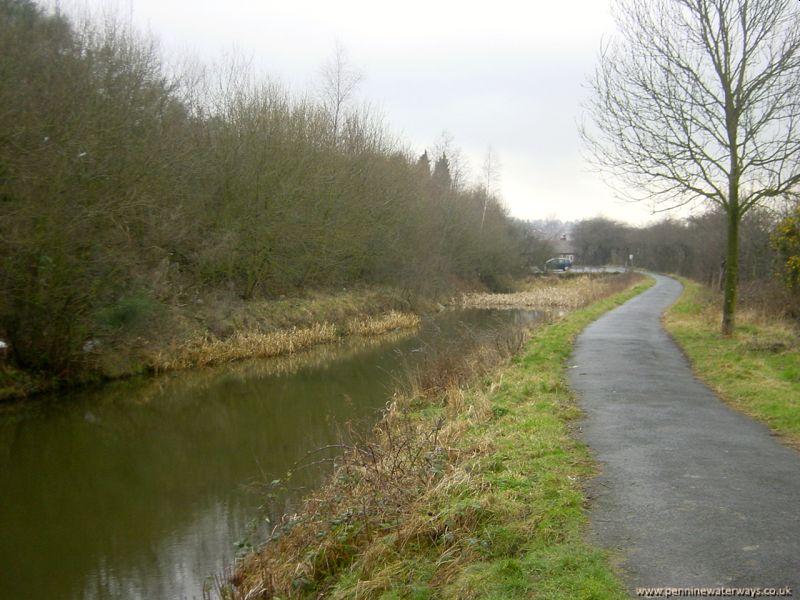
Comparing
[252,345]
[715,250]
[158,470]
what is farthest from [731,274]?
[715,250]

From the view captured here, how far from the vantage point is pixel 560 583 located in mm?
4449

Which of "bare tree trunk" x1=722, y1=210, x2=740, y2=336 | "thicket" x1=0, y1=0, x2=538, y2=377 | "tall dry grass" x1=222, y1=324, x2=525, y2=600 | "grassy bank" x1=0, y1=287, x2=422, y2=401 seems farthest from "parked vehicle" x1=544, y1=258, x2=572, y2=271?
"tall dry grass" x1=222, y1=324, x2=525, y2=600

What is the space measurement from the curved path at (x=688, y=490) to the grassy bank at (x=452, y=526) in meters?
0.29

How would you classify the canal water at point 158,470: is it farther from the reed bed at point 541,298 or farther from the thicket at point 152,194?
the reed bed at point 541,298

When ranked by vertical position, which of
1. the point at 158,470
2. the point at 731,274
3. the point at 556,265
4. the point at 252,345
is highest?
the point at 731,274

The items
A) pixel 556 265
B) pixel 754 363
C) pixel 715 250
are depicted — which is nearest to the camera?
pixel 754 363

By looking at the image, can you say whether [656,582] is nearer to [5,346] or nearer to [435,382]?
[435,382]

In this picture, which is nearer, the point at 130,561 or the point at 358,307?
the point at 130,561

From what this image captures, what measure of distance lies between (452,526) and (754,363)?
29.4 feet

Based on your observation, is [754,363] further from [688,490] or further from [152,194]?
[152,194]

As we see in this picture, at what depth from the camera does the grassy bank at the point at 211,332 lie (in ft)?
56.2

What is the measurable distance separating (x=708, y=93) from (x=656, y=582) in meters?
13.4

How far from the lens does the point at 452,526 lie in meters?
5.58

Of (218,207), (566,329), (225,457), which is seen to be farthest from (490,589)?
(218,207)
